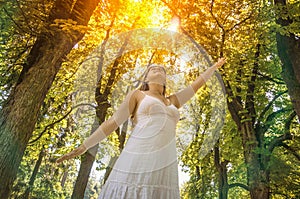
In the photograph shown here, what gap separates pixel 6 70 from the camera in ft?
17.8

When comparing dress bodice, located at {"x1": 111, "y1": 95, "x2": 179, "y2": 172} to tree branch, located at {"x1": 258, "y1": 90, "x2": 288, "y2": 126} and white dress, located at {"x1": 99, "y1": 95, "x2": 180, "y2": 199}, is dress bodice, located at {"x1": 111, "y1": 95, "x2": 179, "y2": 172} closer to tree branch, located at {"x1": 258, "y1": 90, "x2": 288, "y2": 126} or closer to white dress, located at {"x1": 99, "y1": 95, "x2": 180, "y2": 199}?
white dress, located at {"x1": 99, "y1": 95, "x2": 180, "y2": 199}

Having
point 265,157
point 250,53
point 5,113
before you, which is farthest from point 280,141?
point 5,113

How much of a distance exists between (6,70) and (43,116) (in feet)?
18.6

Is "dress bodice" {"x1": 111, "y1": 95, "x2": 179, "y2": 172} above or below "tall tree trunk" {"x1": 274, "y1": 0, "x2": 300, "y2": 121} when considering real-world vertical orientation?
below

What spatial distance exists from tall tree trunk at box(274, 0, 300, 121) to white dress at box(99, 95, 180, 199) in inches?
212

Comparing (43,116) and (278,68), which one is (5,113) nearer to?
(43,116)

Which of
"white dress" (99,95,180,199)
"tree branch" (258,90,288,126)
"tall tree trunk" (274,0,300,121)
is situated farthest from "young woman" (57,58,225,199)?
"tree branch" (258,90,288,126)

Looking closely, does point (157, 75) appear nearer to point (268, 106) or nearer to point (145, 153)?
point (145, 153)

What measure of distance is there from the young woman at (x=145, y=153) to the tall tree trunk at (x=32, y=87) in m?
1.69

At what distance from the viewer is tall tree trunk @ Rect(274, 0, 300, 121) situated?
→ 251 inches

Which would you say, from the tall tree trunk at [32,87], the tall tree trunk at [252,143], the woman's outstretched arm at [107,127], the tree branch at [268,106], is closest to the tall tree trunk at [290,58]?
the tall tree trunk at [252,143]

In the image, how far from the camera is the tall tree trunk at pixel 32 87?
3344 millimetres

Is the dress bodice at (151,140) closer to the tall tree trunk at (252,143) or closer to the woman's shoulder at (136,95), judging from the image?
the woman's shoulder at (136,95)

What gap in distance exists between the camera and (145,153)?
1.87m
